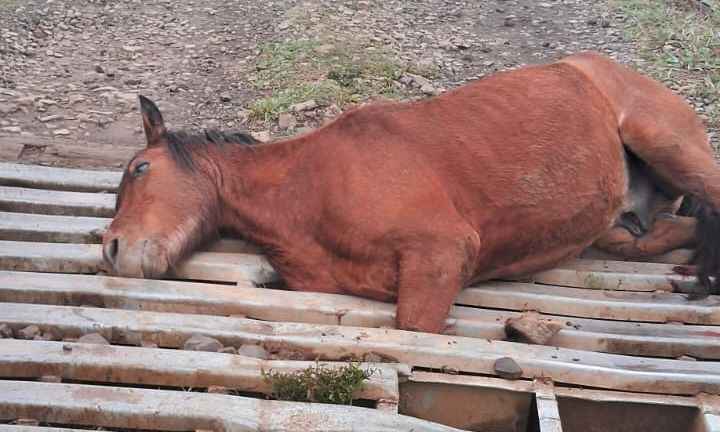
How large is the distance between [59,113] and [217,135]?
305 centimetres

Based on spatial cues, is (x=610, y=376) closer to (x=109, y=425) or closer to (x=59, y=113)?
(x=109, y=425)

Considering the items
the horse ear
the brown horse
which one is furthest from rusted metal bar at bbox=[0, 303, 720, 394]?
the horse ear

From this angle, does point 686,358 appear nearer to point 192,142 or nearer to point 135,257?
point 135,257

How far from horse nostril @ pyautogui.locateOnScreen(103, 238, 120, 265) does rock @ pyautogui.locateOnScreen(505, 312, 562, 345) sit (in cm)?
200

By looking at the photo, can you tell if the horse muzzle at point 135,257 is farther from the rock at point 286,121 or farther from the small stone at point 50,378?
the rock at point 286,121

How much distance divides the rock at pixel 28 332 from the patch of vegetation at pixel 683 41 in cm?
587

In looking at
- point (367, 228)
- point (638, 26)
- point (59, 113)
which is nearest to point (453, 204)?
point (367, 228)

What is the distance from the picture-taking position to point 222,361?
12.2 feet

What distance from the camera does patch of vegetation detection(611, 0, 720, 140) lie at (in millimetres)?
8133

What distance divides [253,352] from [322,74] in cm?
458

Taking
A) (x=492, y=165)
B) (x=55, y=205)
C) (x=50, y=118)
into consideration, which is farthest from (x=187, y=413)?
(x=50, y=118)

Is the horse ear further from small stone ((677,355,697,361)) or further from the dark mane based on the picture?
small stone ((677,355,697,361))

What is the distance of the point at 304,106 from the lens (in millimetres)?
7453

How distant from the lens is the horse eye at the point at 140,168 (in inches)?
188
